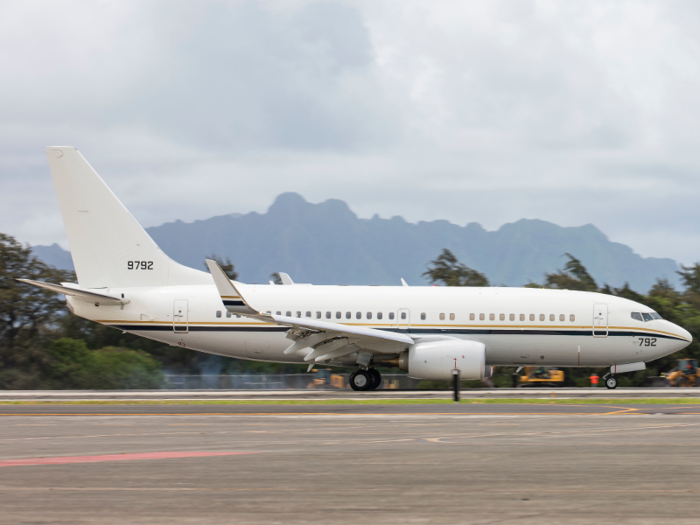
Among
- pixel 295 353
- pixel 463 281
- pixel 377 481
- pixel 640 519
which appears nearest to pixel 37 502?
pixel 377 481

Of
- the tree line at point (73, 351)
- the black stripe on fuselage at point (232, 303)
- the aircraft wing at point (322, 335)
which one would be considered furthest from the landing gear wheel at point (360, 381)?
the tree line at point (73, 351)

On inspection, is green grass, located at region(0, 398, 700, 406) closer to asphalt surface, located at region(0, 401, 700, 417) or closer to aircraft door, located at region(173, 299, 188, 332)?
asphalt surface, located at region(0, 401, 700, 417)

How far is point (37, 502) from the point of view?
709 cm

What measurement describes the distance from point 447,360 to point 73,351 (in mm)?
19348

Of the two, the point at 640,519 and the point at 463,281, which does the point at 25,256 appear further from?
the point at 640,519

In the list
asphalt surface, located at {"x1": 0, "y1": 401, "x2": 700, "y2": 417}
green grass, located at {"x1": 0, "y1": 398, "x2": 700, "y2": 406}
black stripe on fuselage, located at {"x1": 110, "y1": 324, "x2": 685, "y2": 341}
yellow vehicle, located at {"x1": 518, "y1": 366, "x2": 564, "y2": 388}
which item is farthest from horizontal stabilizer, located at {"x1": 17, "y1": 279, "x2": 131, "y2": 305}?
yellow vehicle, located at {"x1": 518, "y1": 366, "x2": 564, "y2": 388}

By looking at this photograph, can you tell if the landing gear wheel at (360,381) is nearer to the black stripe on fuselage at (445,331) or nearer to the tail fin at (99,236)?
the black stripe on fuselage at (445,331)

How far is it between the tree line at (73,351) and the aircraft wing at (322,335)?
8913mm

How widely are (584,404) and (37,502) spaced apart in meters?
14.3

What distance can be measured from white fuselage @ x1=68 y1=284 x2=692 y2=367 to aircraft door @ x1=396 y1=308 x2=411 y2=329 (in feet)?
0.11

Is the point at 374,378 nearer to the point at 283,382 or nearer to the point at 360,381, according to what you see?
the point at 360,381

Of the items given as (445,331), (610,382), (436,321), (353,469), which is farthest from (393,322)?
(353,469)

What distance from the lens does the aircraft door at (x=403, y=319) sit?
24.3 meters

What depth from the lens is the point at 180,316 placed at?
2480 centimetres
